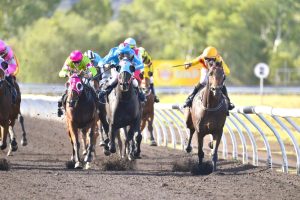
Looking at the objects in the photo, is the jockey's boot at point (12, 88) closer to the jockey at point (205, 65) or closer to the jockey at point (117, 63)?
the jockey at point (117, 63)

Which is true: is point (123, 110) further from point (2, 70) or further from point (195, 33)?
point (195, 33)

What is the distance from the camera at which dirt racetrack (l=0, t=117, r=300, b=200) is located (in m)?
9.62

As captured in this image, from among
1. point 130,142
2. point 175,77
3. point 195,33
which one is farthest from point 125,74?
point 195,33

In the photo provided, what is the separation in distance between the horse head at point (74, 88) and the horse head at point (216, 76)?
201cm

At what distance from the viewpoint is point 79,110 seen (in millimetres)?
13336

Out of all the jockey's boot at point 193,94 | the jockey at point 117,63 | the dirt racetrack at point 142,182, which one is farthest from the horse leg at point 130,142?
the jockey's boot at point 193,94

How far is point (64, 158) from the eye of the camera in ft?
49.8

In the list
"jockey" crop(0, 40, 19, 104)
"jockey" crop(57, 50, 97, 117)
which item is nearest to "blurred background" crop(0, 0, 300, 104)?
"jockey" crop(0, 40, 19, 104)

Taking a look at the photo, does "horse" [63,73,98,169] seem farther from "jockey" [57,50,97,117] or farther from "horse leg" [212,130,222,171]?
"horse leg" [212,130,222,171]

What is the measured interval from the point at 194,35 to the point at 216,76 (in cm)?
5234

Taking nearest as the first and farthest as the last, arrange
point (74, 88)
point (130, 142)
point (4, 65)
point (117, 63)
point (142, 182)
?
point (142, 182) < point (74, 88) < point (4, 65) < point (117, 63) < point (130, 142)

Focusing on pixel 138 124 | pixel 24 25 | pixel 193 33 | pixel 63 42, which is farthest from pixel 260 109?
pixel 24 25

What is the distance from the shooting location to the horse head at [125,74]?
1288 centimetres

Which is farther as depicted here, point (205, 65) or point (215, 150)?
point (205, 65)
